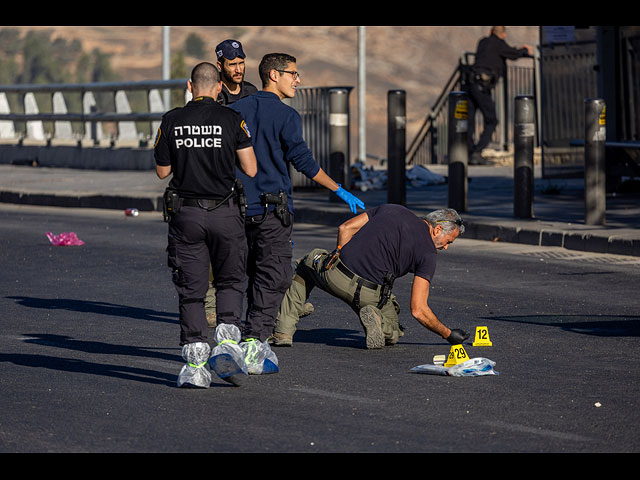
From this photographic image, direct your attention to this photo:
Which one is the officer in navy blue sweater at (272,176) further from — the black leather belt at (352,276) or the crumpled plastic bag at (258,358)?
the black leather belt at (352,276)

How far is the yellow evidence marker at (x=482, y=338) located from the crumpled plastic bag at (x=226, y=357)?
6.17ft

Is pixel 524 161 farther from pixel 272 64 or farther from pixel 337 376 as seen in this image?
pixel 337 376

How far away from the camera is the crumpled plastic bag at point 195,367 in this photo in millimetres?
6672

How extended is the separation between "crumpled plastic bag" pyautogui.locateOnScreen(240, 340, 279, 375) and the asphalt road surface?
6cm

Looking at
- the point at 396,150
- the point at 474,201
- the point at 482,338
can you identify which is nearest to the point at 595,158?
the point at 396,150

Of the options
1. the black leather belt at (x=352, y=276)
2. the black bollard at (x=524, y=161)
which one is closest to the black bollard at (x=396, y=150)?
the black bollard at (x=524, y=161)

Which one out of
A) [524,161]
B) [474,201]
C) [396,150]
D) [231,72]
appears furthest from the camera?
[474,201]

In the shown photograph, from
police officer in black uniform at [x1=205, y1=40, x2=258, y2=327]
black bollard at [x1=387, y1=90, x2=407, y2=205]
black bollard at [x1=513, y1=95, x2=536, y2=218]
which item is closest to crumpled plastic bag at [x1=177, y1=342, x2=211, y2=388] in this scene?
police officer in black uniform at [x1=205, y1=40, x2=258, y2=327]

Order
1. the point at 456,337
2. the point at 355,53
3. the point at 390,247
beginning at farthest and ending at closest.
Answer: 1. the point at 355,53
2. the point at 390,247
3. the point at 456,337

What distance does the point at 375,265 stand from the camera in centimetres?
803

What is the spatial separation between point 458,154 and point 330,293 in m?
7.73
